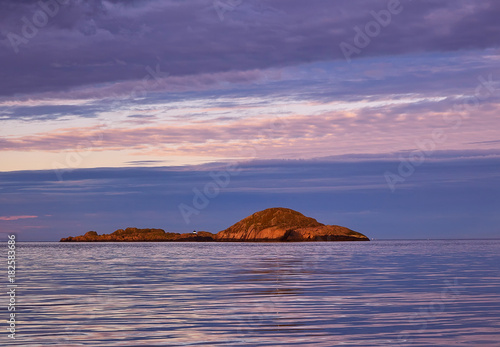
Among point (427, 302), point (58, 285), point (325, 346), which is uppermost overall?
point (58, 285)

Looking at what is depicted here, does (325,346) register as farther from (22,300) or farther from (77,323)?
(22,300)

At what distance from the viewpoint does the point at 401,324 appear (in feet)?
85.1

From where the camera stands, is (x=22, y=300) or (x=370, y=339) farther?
(x=22, y=300)

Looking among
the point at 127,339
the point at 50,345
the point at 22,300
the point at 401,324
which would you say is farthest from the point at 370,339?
the point at 22,300

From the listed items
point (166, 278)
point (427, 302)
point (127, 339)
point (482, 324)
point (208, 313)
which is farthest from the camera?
point (166, 278)

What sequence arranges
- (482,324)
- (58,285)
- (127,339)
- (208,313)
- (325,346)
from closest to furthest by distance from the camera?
(325,346) → (127,339) → (482,324) → (208,313) → (58,285)

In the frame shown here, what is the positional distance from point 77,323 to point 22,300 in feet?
33.2

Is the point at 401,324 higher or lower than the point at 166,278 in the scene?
lower

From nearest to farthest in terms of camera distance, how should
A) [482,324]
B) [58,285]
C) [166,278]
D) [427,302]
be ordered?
[482,324] < [427,302] < [58,285] < [166,278]

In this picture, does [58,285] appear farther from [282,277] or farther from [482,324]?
[482,324]

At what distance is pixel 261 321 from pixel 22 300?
605 inches

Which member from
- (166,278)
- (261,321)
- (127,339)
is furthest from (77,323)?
(166,278)

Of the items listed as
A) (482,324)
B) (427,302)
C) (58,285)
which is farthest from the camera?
(58,285)

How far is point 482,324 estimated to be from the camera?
2588cm
